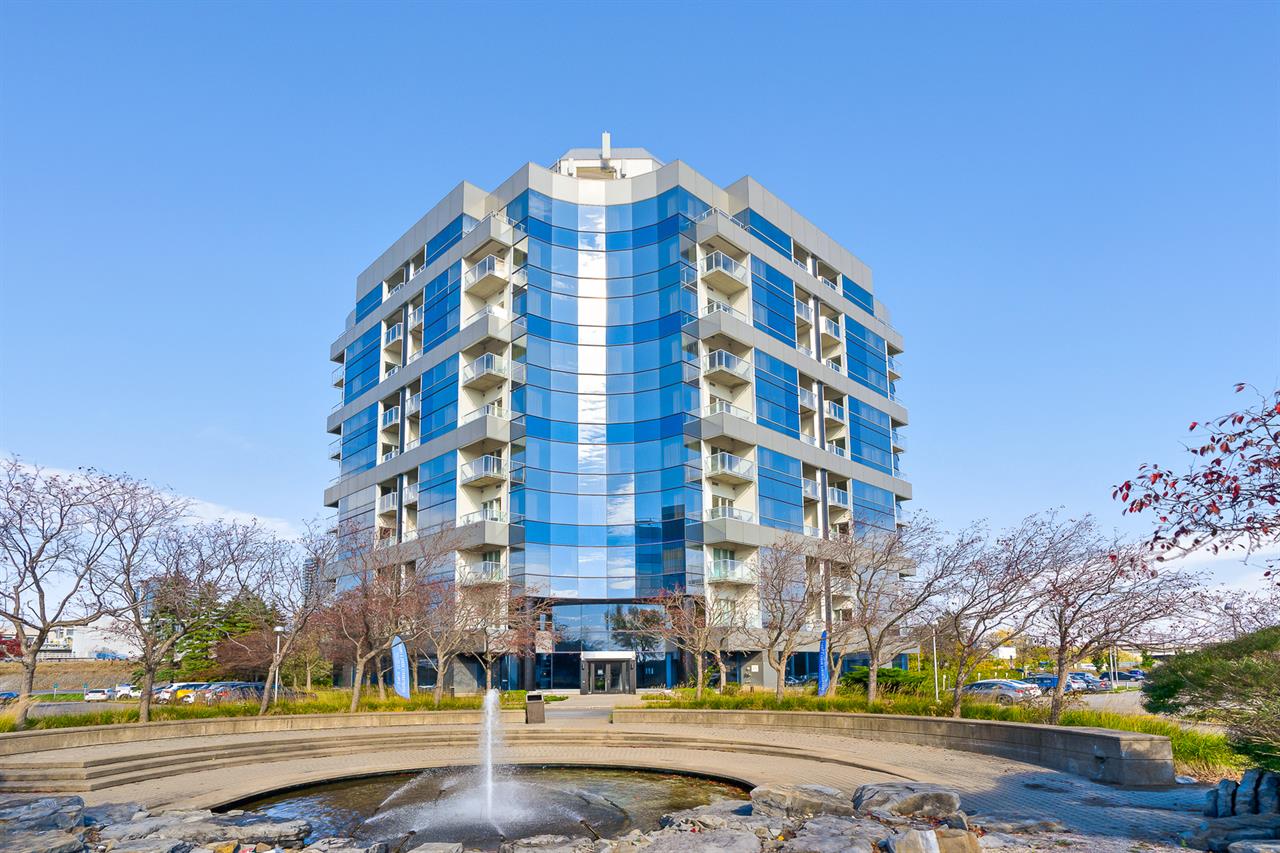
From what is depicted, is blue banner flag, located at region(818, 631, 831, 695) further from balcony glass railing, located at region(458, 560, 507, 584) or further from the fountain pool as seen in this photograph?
balcony glass railing, located at region(458, 560, 507, 584)

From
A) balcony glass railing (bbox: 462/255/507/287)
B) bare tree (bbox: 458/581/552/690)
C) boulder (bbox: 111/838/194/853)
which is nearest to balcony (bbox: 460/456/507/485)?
bare tree (bbox: 458/581/552/690)

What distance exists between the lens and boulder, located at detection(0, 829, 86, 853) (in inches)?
405

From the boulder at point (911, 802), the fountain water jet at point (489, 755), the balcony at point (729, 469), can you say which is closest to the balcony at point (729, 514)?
the balcony at point (729, 469)

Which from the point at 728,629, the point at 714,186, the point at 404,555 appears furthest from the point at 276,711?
the point at 714,186

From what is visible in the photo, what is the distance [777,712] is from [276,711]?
50.7 feet

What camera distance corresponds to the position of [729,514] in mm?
51281

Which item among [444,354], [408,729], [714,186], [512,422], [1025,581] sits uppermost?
[714,186]

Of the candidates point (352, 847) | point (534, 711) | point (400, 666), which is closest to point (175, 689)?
point (400, 666)

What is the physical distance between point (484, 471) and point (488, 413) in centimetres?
349

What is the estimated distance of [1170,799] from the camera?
13.3 metres

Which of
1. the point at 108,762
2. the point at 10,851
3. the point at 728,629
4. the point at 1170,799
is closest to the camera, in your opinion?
the point at 10,851

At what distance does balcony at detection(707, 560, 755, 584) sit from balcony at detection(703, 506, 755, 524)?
8.27ft

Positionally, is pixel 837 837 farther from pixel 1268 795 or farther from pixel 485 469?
pixel 485 469

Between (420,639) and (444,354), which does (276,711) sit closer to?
(420,639)
